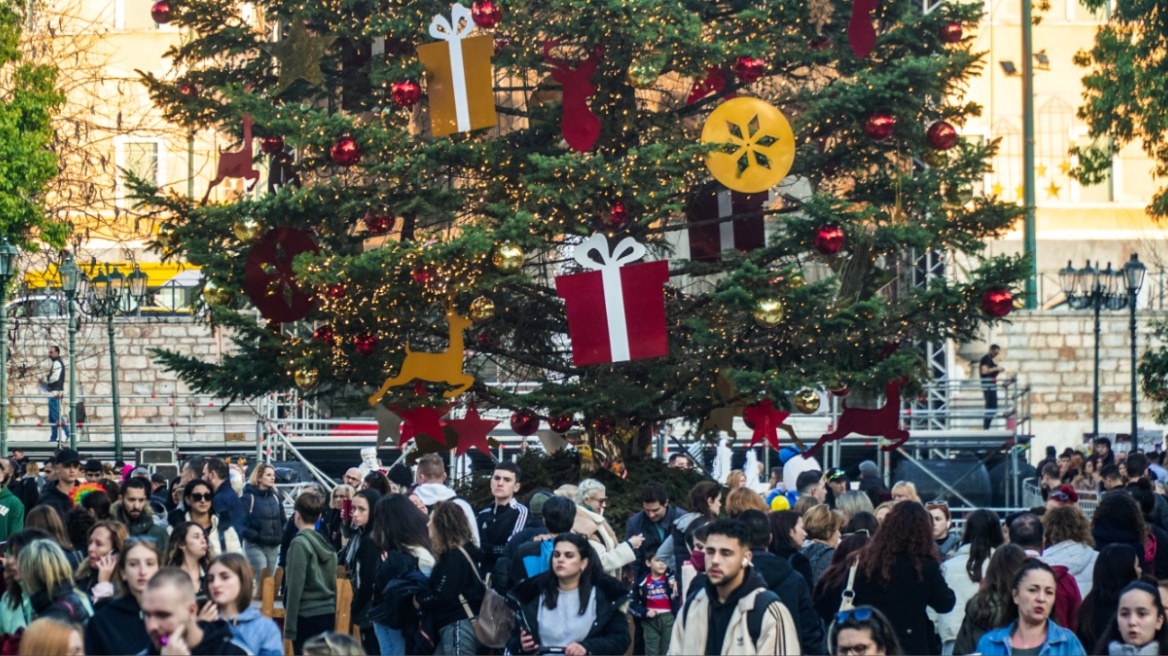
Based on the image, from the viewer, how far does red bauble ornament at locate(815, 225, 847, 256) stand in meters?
15.1

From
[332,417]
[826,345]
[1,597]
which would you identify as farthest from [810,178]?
[332,417]

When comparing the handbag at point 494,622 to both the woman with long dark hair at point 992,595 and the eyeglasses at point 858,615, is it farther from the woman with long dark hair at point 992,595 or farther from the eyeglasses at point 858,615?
the eyeglasses at point 858,615

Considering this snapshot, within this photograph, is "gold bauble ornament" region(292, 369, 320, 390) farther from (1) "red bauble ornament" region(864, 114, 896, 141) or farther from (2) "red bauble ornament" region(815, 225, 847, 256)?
(1) "red bauble ornament" region(864, 114, 896, 141)

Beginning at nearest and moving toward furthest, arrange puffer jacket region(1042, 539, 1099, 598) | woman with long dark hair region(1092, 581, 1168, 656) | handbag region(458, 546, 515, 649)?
woman with long dark hair region(1092, 581, 1168, 656) → puffer jacket region(1042, 539, 1099, 598) → handbag region(458, 546, 515, 649)

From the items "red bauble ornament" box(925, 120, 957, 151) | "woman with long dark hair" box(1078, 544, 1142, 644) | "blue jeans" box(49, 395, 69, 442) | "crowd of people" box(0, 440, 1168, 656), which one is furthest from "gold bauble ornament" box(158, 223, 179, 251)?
"blue jeans" box(49, 395, 69, 442)

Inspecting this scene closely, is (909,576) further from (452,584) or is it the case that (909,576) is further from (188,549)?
(188,549)

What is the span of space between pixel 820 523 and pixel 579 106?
6.47 metres

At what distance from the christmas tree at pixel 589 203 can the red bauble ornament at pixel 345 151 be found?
0.08 feet

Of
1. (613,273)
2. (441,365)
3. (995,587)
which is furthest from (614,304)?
(995,587)

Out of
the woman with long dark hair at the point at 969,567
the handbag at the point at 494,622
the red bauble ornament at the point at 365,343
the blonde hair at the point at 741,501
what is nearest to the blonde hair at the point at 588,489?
the blonde hair at the point at 741,501

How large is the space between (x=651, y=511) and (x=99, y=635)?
16.4ft

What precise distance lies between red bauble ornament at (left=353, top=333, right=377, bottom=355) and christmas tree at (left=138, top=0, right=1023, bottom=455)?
0.02 metres

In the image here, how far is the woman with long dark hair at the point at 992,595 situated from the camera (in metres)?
8.13

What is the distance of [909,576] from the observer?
8797 millimetres
